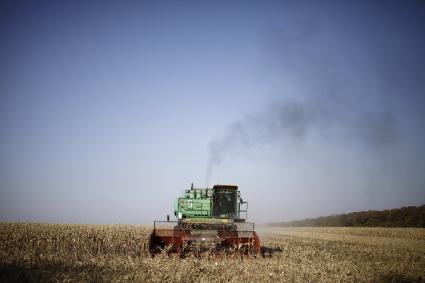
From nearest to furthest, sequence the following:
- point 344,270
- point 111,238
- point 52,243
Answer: point 344,270, point 52,243, point 111,238

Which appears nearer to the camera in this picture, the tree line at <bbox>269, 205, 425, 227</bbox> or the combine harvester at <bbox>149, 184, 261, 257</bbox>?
the combine harvester at <bbox>149, 184, 261, 257</bbox>

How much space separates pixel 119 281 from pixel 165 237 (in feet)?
18.7

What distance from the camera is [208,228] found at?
1480 centimetres

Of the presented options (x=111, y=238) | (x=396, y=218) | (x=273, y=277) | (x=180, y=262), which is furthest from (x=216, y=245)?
(x=396, y=218)

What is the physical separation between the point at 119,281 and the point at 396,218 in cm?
4635

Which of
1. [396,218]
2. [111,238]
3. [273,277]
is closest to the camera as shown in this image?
[273,277]

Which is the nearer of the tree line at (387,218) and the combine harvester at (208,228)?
Result: the combine harvester at (208,228)

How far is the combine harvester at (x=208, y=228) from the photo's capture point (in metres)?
13.2

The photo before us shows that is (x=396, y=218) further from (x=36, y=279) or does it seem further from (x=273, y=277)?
(x=36, y=279)

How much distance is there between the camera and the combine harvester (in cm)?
1321

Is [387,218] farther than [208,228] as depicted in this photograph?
Yes

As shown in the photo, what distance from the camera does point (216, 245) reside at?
13.4 meters

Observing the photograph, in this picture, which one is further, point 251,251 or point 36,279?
point 251,251

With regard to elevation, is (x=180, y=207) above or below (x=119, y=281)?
above
